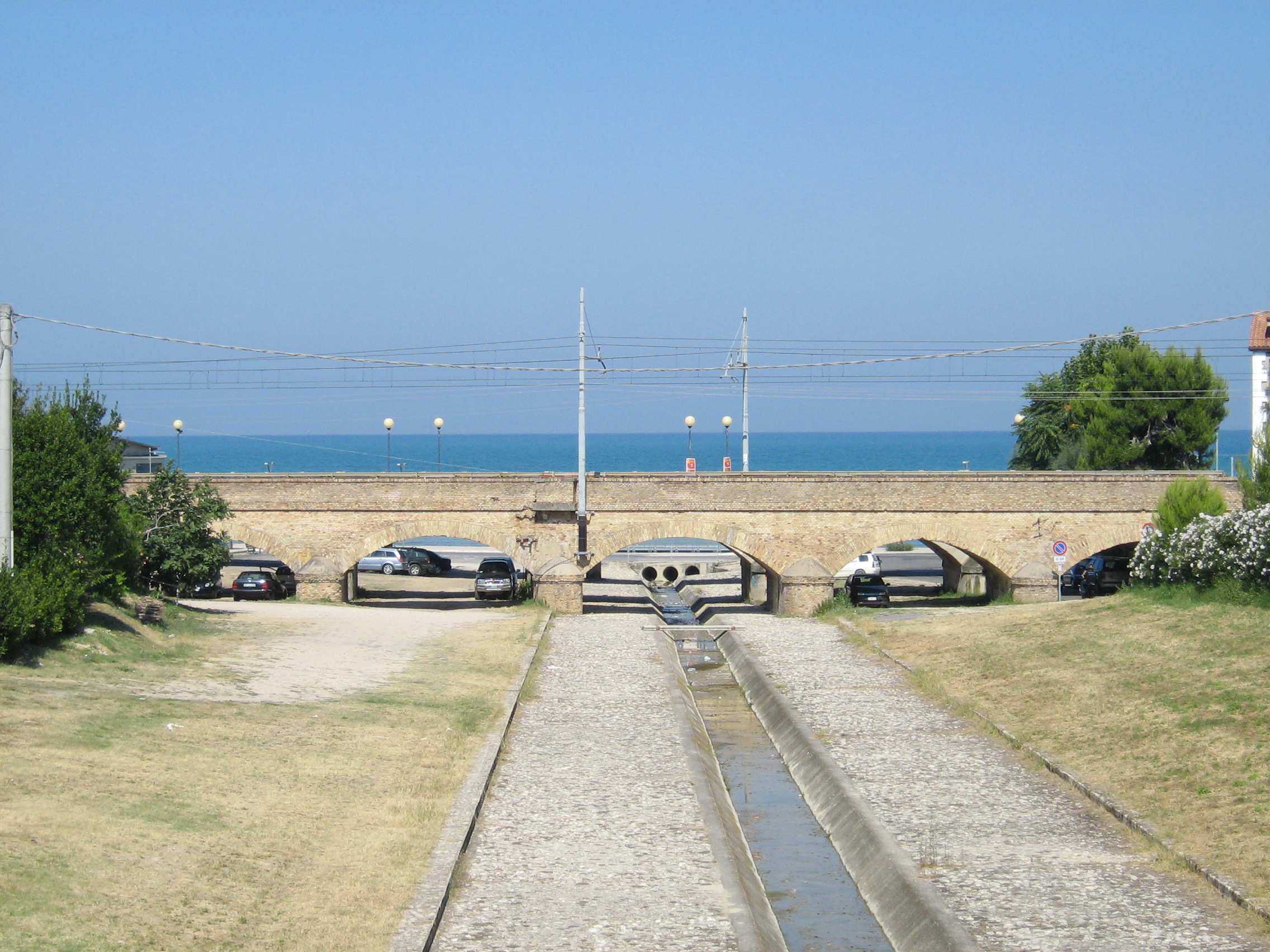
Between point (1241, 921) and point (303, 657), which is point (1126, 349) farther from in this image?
point (1241, 921)

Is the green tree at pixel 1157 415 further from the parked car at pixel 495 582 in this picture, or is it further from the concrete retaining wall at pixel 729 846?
the concrete retaining wall at pixel 729 846

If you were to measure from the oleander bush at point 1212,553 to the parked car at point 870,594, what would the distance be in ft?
36.5

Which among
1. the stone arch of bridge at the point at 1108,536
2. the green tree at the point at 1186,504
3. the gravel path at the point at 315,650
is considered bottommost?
the gravel path at the point at 315,650

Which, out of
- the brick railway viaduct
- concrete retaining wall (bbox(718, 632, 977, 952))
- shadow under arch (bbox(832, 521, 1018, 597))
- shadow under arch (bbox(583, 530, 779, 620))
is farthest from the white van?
concrete retaining wall (bbox(718, 632, 977, 952))

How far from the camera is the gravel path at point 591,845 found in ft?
41.5

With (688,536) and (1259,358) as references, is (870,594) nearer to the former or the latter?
(688,536)

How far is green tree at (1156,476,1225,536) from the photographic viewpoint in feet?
113

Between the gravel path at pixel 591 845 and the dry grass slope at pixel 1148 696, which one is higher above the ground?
the dry grass slope at pixel 1148 696

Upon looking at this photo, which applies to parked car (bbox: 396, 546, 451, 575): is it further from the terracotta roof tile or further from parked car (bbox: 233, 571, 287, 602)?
the terracotta roof tile

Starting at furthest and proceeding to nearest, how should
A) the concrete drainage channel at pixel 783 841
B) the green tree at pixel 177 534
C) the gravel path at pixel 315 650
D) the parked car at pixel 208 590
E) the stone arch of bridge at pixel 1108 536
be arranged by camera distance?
the stone arch of bridge at pixel 1108 536, the parked car at pixel 208 590, the green tree at pixel 177 534, the gravel path at pixel 315 650, the concrete drainage channel at pixel 783 841

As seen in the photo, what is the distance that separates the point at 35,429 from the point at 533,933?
1816 cm

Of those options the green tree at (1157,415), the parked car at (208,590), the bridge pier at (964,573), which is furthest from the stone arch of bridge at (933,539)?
the green tree at (1157,415)

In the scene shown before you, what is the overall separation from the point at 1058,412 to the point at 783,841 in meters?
60.8

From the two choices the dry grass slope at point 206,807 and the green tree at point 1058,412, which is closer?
the dry grass slope at point 206,807
